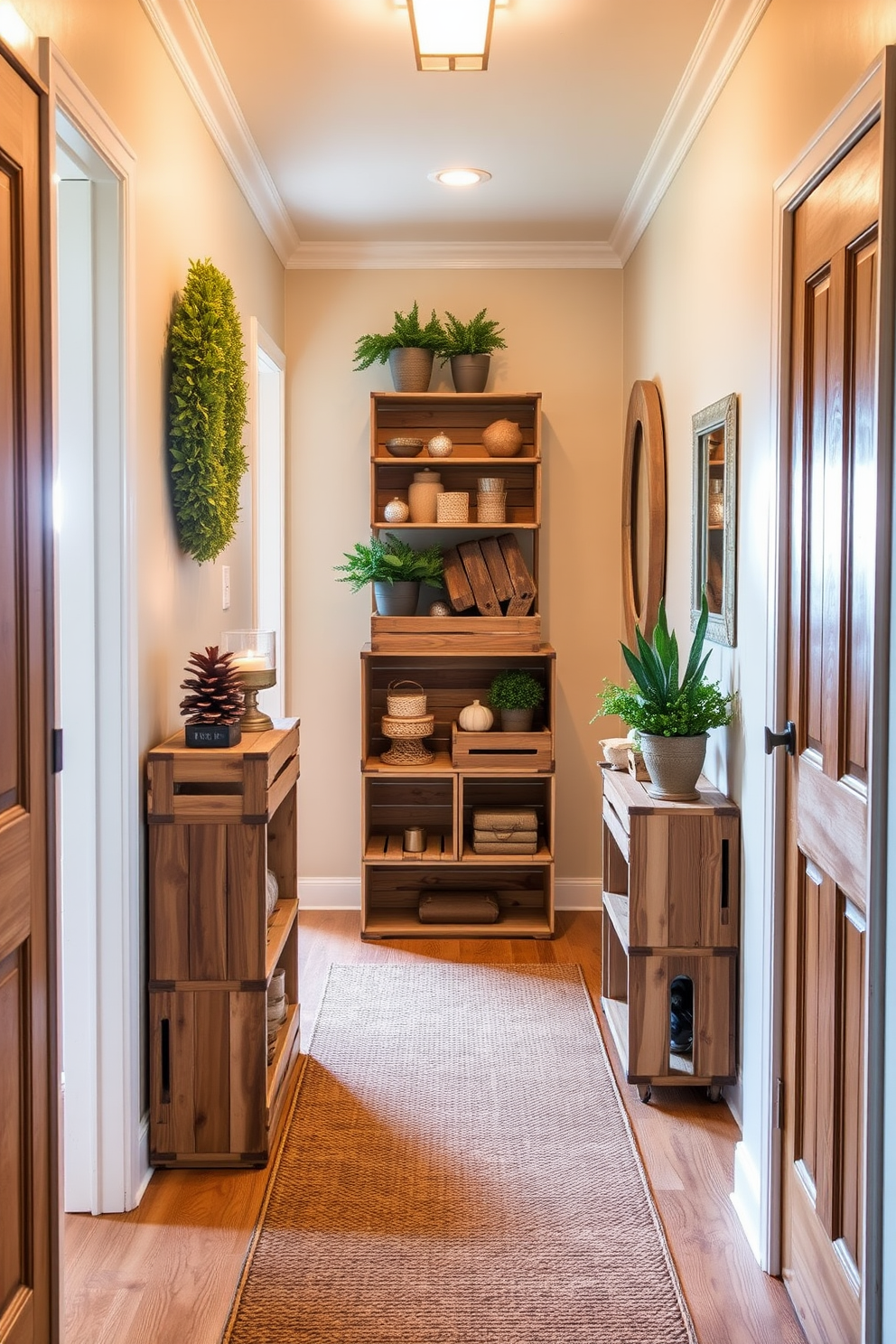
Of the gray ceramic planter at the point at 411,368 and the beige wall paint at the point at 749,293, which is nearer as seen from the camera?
the beige wall paint at the point at 749,293

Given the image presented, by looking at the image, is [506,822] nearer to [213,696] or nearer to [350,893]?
[350,893]

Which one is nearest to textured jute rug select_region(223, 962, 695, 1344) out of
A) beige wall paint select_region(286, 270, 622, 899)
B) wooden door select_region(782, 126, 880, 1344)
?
wooden door select_region(782, 126, 880, 1344)

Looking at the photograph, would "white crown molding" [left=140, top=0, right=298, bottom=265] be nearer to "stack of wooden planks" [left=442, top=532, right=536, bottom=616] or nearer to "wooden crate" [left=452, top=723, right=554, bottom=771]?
"stack of wooden planks" [left=442, top=532, right=536, bottom=616]

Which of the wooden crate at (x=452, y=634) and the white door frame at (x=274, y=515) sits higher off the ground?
the white door frame at (x=274, y=515)

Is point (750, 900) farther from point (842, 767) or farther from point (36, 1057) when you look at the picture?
point (36, 1057)

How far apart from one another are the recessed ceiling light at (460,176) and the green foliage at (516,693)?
5.66ft

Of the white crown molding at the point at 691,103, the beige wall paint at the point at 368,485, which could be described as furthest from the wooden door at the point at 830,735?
the beige wall paint at the point at 368,485

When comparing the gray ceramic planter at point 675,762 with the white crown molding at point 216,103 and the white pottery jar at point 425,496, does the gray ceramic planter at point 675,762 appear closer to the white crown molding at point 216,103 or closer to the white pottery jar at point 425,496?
the white pottery jar at point 425,496

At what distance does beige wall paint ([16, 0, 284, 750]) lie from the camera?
216cm

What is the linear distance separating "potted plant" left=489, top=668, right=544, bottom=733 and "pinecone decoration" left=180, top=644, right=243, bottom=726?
180 centimetres

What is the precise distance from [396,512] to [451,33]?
6.41ft

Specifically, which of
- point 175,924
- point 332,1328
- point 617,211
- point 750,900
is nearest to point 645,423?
point 617,211

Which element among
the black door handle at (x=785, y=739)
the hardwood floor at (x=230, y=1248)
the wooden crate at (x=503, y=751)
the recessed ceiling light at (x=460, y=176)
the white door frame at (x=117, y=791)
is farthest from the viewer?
the wooden crate at (x=503, y=751)

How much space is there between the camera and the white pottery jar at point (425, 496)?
4293mm
